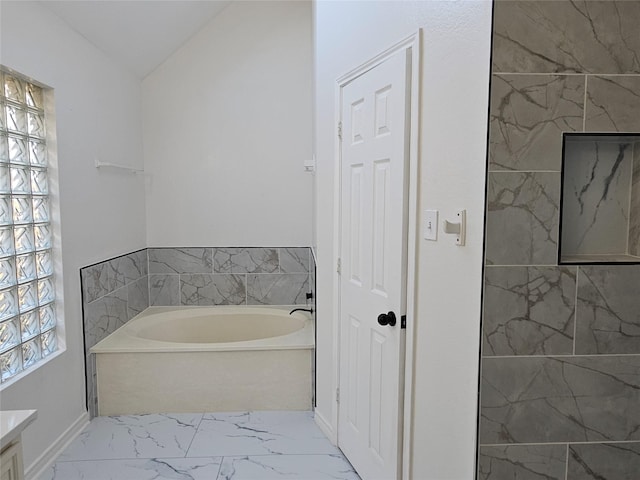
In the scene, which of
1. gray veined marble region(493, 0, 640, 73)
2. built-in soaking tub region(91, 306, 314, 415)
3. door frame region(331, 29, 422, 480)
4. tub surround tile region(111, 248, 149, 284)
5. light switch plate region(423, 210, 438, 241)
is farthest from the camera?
tub surround tile region(111, 248, 149, 284)

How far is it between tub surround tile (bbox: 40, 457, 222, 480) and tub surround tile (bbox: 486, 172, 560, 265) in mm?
1881

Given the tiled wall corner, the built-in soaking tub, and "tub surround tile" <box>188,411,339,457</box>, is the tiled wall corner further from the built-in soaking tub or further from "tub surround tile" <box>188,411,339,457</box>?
"tub surround tile" <box>188,411,339,457</box>

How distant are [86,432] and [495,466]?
2.44m

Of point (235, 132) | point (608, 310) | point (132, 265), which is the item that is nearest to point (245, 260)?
point (132, 265)

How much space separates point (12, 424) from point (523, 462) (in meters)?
1.42

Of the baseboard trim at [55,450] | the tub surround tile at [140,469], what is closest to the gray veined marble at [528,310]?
the tub surround tile at [140,469]

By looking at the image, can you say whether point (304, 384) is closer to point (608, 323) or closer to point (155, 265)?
point (155, 265)

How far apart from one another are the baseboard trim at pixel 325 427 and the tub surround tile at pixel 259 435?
0.03 m

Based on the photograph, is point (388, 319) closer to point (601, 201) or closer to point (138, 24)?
point (601, 201)

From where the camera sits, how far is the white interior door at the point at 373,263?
72.5 inches

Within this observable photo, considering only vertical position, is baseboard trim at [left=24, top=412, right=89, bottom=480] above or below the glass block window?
below

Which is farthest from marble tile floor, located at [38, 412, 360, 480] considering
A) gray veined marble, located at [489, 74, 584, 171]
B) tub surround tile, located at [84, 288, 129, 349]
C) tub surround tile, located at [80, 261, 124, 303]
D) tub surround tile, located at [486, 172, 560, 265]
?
gray veined marble, located at [489, 74, 584, 171]

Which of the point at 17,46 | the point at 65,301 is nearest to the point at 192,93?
the point at 17,46

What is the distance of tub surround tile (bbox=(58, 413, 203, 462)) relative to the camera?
2549 mm
